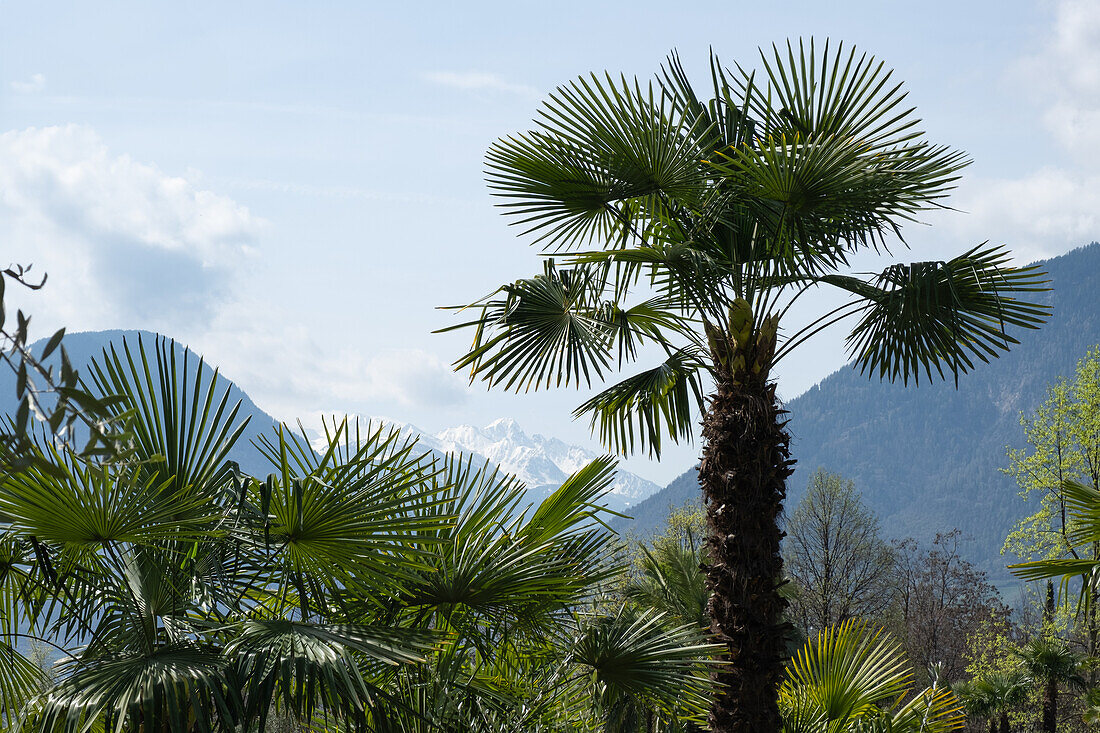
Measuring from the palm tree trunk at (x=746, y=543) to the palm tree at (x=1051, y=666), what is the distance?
17.1 m

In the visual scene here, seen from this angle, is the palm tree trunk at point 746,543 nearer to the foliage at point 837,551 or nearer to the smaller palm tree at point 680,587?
the smaller palm tree at point 680,587

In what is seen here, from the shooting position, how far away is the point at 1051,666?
65.0ft

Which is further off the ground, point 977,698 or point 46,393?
point 46,393

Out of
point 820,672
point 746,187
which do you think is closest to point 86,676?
point 746,187

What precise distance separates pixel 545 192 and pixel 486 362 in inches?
51.3

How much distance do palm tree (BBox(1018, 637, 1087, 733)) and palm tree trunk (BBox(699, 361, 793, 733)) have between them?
17116 mm

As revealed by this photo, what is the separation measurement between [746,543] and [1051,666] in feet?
57.7

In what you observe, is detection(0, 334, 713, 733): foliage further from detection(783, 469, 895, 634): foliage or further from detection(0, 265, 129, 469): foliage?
detection(783, 469, 895, 634): foliage

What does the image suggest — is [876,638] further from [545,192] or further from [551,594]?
[545,192]

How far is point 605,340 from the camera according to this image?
21.0 feet

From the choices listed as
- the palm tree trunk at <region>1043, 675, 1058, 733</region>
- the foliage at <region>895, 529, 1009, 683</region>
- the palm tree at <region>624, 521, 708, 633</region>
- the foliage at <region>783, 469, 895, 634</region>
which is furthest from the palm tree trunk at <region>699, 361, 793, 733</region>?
the foliage at <region>783, 469, 895, 634</region>

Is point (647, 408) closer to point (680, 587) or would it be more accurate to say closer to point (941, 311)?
point (941, 311)

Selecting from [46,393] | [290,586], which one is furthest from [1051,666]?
[46,393]

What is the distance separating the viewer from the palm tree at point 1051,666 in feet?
64.6
